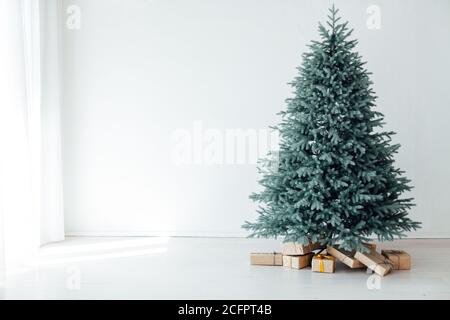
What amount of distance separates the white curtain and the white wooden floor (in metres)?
0.19

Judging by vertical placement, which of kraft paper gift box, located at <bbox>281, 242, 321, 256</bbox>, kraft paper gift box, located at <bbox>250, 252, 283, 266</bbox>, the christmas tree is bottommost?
kraft paper gift box, located at <bbox>250, 252, 283, 266</bbox>

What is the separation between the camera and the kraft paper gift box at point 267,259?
9.35 feet

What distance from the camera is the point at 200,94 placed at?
12.2 ft

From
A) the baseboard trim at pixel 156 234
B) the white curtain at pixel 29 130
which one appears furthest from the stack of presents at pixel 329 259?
the white curtain at pixel 29 130

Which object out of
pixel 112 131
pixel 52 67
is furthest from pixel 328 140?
pixel 52 67

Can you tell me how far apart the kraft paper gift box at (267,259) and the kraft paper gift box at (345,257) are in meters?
0.29

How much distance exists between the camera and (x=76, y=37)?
375 cm

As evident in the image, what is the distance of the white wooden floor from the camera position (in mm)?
2312

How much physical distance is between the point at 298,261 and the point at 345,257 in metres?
0.26

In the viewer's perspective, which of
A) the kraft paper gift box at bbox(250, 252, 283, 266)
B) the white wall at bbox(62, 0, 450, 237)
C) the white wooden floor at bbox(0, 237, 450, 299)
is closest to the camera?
the white wooden floor at bbox(0, 237, 450, 299)

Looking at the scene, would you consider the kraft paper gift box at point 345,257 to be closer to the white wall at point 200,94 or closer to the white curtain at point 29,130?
the white wall at point 200,94

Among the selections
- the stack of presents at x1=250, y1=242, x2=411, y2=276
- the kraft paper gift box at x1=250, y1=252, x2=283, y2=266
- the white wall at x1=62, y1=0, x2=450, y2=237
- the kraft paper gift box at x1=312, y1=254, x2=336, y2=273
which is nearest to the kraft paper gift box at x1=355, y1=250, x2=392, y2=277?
the stack of presents at x1=250, y1=242, x2=411, y2=276

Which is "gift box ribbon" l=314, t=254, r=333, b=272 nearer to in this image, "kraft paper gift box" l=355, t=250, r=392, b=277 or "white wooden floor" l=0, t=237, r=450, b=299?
"white wooden floor" l=0, t=237, r=450, b=299
